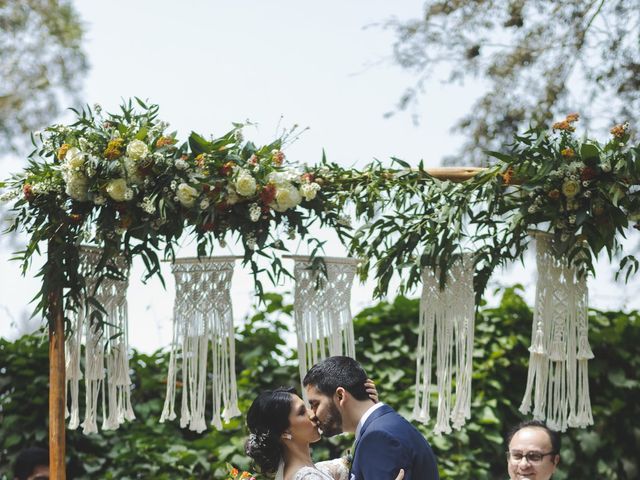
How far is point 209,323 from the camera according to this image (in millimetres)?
4309

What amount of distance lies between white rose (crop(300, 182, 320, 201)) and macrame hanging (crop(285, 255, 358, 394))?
30 centimetres

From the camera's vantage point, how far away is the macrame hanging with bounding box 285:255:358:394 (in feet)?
14.0

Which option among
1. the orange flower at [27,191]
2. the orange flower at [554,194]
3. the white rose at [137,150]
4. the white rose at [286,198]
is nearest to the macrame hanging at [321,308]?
the white rose at [286,198]

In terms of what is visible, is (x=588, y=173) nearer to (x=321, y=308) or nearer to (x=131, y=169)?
(x=321, y=308)

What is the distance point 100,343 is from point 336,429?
1322mm

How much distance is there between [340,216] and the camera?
426cm

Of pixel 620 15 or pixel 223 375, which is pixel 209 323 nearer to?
pixel 223 375

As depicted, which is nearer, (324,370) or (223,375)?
(324,370)

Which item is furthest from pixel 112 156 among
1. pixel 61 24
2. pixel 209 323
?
pixel 61 24

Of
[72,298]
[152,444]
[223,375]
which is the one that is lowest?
[152,444]

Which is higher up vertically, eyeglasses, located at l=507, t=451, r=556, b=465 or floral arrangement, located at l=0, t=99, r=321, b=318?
floral arrangement, located at l=0, t=99, r=321, b=318

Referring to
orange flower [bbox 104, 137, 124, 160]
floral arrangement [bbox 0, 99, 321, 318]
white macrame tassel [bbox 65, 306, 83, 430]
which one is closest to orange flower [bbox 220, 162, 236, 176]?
floral arrangement [bbox 0, 99, 321, 318]

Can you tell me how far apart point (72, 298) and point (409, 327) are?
229 cm

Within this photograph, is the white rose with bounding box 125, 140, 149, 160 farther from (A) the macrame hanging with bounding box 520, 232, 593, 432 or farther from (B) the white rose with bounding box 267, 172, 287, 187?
(A) the macrame hanging with bounding box 520, 232, 593, 432
